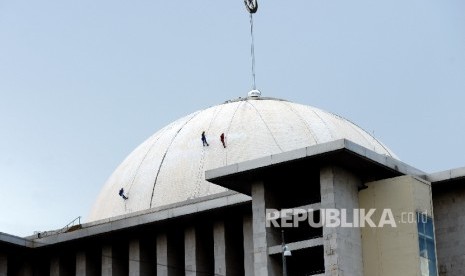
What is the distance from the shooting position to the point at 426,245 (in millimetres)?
34875

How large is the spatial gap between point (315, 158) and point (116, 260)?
1069cm

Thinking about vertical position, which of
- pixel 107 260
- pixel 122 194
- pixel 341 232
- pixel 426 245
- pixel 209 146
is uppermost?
pixel 209 146

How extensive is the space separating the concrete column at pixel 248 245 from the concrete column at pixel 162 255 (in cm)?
319

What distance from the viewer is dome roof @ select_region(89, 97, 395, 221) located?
1729 inches

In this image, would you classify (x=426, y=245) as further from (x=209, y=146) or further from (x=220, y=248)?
(x=209, y=146)

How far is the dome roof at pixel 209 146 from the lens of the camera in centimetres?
4391

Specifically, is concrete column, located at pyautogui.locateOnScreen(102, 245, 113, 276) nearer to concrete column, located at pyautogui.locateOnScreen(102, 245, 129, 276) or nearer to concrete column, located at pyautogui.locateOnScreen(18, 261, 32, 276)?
concrete column, located at pyautogui.locateOnScreen(102, 245, 129, 276)

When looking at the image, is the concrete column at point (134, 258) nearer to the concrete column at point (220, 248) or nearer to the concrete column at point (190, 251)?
the concrete column at point (190, 251)

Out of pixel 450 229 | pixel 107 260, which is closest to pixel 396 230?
pixel 450 229

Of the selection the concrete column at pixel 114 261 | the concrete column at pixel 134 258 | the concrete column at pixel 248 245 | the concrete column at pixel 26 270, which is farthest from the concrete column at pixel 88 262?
the concrete column at pixel 248 245

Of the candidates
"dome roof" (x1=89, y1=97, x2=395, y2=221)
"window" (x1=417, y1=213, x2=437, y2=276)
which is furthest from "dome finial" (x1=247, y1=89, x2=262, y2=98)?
"window" (x1=417, y1=213, x2=437, y2=276)

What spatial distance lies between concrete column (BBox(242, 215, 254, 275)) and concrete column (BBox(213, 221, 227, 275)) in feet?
2.48

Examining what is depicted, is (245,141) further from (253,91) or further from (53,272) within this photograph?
(53,272)

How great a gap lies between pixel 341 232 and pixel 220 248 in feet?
19.5
